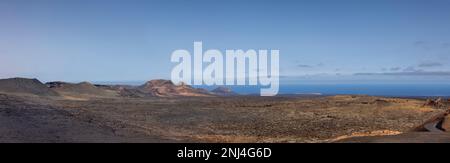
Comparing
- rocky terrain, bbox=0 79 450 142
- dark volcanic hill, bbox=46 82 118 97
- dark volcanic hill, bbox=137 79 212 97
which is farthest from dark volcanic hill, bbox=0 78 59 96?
dark volcanic hill, bbox=137 79 212 97

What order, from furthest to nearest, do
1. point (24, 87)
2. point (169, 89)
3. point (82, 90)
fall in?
point (169, 89) < point (82, 90) < point (24, 87)

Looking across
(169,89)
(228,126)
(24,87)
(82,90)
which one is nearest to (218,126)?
(228,126)

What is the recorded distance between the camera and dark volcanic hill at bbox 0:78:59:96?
163 ft

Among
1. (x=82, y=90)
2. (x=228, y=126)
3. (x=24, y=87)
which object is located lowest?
(x=228, y=126)

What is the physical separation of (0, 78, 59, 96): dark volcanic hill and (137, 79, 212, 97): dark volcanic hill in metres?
26.9

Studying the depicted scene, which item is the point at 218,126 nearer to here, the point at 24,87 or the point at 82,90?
the point at 24,87

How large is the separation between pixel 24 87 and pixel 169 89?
36.9 meters

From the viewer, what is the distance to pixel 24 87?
5238 cm

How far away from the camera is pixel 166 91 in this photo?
86000 mm

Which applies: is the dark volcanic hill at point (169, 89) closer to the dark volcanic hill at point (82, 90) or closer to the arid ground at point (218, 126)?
the dark volcanic hill at point (82, 90)
